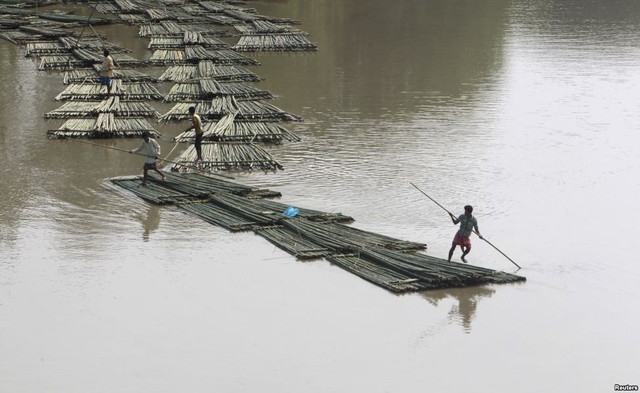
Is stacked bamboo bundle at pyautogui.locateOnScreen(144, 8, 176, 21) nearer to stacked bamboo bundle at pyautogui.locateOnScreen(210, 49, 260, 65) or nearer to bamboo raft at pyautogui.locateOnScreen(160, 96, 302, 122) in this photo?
stacked bamboo bundle at pyautogui.locateOnScreen(210, 49, 260, 65)

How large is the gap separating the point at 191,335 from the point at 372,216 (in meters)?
3.62

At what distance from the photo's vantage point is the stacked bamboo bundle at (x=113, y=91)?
1705cm

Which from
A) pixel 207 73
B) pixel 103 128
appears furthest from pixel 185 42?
pixel 103 128

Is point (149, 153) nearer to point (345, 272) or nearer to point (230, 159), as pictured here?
point (230, 159)

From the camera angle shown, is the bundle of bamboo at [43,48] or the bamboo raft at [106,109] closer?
the bamboo raft at [106,109]

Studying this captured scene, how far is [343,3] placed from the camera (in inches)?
1158

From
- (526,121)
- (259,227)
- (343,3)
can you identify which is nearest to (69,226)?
(259,227)

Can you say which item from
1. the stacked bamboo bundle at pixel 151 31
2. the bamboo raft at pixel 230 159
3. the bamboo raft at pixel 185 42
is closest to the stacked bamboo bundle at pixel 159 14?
the stacked bamboo bundle at pixel 151 31

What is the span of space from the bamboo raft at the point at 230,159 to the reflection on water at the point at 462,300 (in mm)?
4463

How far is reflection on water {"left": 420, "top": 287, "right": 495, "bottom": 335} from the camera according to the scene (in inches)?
361

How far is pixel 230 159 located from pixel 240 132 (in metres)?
1.22

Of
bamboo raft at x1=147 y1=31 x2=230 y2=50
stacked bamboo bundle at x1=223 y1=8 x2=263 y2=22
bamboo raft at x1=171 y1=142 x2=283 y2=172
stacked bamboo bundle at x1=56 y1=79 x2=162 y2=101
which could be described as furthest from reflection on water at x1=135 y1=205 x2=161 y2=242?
stacked bamboo bundle at x1=223 y1=8 x2=263 y2=22

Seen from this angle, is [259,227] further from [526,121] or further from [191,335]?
[526,121]

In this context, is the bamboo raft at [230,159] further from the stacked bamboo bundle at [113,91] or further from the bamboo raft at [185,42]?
the bamboo raft at [185,42]
